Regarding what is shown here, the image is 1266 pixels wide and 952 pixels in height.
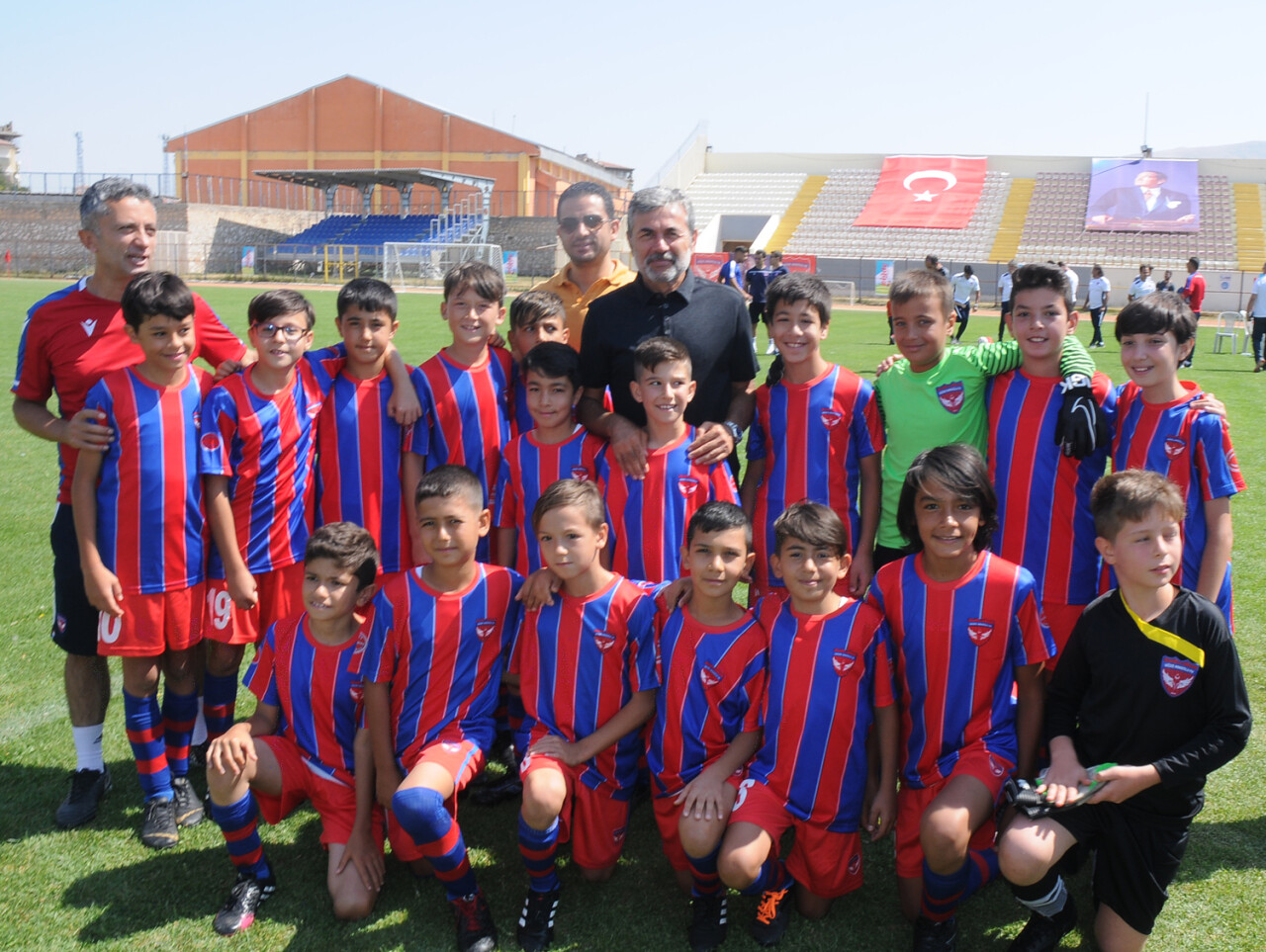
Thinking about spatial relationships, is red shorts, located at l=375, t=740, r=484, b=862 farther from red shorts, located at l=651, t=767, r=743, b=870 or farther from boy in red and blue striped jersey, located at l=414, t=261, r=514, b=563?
boy in red and blue striped jersey, located at l=414, t=261, r=514, b=563

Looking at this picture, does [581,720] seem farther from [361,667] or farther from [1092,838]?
[1092,838]

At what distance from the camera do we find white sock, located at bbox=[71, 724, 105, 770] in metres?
3.49

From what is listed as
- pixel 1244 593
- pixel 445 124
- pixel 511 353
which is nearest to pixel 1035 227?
pixel 445 124

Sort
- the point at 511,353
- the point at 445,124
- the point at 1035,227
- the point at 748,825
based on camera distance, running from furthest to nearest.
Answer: the point at 445,124
the point at 1035,227
the point at 511,353
the point at 748,825

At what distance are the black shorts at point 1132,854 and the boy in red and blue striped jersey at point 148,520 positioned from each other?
294 centimetres

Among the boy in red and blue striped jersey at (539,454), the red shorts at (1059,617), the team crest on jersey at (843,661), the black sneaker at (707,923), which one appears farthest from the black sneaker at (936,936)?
the boy in red and blue striped jersey at (539,454)

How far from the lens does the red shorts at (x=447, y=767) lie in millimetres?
3049

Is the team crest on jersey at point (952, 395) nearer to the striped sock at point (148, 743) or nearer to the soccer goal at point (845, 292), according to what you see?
the striped sock at point (148, 743)

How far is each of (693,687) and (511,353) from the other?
5.56 feet

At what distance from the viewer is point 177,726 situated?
3.50m

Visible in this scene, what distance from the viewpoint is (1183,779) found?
2693 mm

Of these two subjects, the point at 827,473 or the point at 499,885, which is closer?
the point at 499,885

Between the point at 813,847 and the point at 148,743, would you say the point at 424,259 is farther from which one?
the point at 813,847

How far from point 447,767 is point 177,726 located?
3.84 feet
